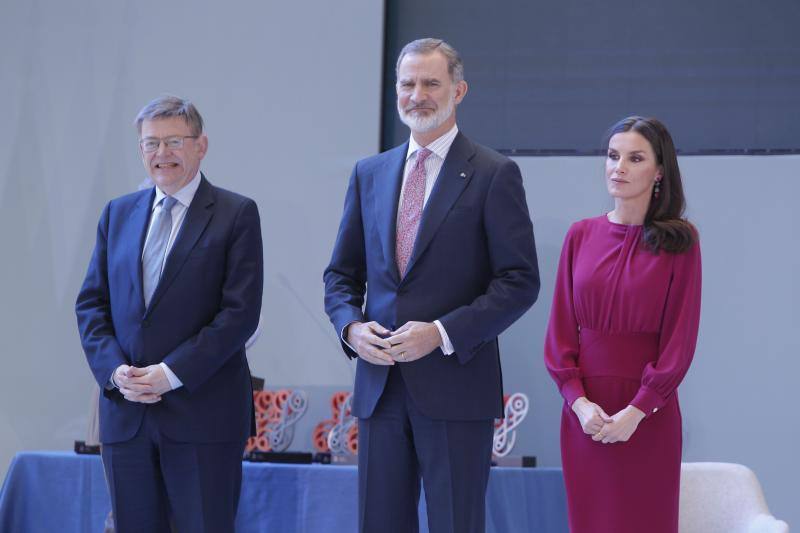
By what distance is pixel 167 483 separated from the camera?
9.50 ft

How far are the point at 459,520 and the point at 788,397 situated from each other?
8.81 feet

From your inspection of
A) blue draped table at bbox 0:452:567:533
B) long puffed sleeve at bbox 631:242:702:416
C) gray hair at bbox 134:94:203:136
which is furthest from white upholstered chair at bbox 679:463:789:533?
gray hair at bbox 134:94:203:136

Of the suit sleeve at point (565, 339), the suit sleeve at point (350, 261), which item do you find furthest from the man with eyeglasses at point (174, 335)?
the suit sleeve at point (565, 339)

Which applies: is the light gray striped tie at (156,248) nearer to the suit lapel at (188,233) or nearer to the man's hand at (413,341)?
the suit lapel at (188,233)

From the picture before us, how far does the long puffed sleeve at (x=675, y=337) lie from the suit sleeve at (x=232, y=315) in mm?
1141

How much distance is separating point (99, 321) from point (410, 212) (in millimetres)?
985

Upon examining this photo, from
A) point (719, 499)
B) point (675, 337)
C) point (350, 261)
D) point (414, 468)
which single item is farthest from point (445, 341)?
point (719, 499)

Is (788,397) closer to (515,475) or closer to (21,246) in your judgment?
(515,475)

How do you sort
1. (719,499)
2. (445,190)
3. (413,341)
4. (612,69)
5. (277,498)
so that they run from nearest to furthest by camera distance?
(413,341), (445,190), (719,499), (277,498), (612,69)

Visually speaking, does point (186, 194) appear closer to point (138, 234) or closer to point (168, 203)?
point (168, 203)

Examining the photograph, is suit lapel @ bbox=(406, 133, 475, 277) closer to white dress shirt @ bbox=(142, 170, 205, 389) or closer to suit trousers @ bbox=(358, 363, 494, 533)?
suit trousers @ bbox=(358, 363, 494, 533)

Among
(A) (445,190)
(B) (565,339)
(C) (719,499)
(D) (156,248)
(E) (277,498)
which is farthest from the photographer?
(E) (277,498)

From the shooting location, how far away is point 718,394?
482 centimetres

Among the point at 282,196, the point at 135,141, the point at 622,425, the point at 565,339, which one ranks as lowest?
the point at 622,425
